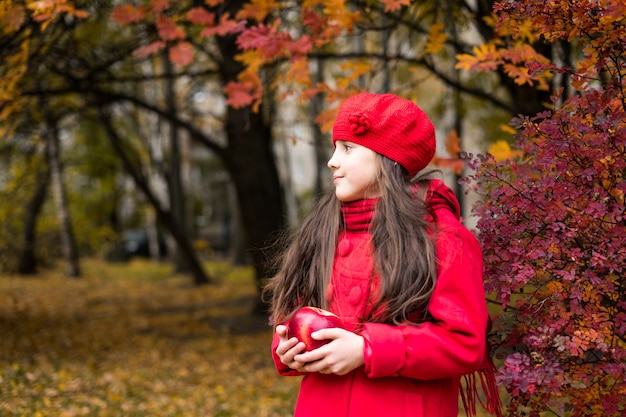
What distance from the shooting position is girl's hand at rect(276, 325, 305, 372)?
75.2 inches

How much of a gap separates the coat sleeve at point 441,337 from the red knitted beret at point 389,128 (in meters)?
0.37

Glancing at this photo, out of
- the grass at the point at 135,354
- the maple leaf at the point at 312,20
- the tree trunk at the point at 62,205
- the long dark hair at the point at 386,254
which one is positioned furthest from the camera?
the tree trunk at the point at 62,205

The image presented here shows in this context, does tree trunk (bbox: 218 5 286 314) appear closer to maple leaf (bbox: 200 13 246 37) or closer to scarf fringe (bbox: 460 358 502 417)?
maple leaf (bbox: 200 13 246 37)

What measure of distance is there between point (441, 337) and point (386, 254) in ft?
0.97

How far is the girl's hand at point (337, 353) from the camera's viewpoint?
1839 mm

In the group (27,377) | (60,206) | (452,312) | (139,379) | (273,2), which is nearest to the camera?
(452,312)

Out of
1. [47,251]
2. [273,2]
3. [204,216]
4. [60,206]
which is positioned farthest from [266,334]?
[204,216]

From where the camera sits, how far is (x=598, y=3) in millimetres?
2258

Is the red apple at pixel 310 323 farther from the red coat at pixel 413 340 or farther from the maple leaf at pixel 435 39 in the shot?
the maple leaf at pixel 435 39

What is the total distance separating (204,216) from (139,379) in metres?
26.8

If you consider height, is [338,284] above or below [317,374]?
above

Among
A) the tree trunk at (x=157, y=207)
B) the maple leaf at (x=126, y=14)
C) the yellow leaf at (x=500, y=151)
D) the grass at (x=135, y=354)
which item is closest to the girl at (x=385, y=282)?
the yellow leaf at (x=500, y=151)

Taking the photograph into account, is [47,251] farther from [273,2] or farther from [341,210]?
[341,210]

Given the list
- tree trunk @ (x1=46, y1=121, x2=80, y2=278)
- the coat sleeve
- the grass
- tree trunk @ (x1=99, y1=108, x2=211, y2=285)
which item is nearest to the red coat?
the coat sleeve
